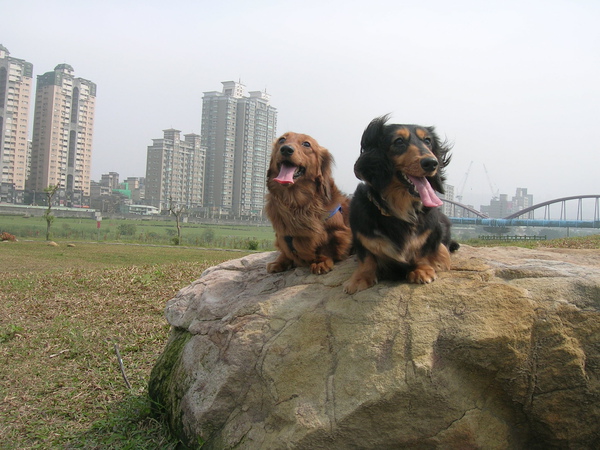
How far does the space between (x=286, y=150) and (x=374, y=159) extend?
45.4 inches

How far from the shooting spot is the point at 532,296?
2.90 metres

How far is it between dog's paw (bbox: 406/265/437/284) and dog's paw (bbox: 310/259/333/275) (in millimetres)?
902

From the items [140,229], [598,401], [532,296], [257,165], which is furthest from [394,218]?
[257,165]

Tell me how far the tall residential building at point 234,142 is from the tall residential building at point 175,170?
2.51m

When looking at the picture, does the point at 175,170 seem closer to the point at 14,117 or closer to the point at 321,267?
the point at 14,117

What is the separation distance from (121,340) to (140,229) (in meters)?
33.1

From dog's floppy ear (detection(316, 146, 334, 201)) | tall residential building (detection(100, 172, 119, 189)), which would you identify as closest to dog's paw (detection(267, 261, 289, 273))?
dog's floppy ear (detection(316, 146, 334, 201))

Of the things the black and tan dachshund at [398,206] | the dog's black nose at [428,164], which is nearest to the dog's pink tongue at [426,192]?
the black and tan dachshund at [398,206]

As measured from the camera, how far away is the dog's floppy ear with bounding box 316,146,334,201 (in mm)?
4289

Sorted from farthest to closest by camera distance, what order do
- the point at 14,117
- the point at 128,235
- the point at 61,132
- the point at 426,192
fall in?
1. the point at 61,132
2. the point at 14,117
3. the point at 128,235
4. the point at 426,192

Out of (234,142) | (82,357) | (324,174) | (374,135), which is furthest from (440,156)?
(234,142)

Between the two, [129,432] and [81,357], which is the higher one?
[81,357]

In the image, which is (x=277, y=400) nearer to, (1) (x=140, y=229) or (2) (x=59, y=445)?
(2) (x=59, y=445)

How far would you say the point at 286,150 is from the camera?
3992mm
